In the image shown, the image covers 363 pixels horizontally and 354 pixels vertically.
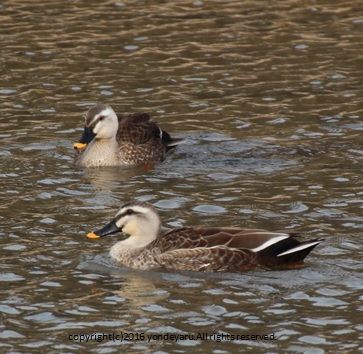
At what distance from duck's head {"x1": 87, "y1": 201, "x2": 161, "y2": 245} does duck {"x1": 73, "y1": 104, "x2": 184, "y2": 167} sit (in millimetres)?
4203

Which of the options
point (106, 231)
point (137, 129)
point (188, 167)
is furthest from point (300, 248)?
point (137, 129)

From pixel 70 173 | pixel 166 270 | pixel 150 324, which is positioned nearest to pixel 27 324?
pixel 150 324

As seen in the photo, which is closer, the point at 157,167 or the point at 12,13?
the point at 157,167

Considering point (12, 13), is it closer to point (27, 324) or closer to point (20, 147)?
point (20, 147)

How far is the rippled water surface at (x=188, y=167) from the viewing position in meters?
11.6

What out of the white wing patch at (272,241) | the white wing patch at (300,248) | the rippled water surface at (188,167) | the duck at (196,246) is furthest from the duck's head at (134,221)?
the white wing patch at (300,248)

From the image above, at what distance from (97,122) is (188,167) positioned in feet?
5.12

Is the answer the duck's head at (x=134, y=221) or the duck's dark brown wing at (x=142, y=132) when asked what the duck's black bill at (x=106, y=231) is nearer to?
the duck's head at (x=134, y=221)

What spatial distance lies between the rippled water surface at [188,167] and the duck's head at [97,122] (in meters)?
0.44

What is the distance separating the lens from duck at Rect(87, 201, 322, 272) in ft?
43.0

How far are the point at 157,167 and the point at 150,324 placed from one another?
643cm

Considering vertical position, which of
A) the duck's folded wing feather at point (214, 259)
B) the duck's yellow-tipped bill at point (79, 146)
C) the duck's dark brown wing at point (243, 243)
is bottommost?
A: the duck's folded wing feather at point (214, 259)

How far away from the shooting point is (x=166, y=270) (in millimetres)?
13336

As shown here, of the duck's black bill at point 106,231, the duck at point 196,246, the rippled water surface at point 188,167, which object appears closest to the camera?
the rippled water surface at point 188,167
